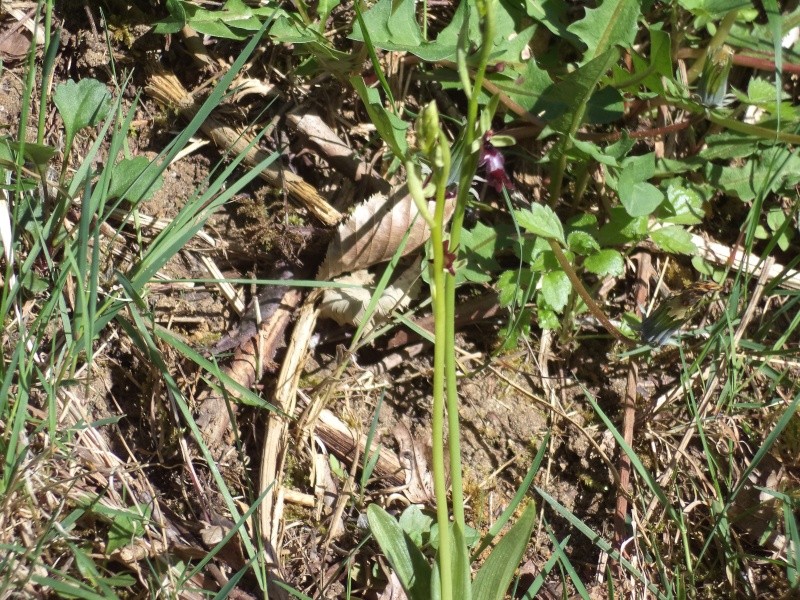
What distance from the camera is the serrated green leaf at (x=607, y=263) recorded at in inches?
83.1

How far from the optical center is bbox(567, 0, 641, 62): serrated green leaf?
84.3 inches

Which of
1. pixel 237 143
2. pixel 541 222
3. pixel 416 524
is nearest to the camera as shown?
pixel 416 524

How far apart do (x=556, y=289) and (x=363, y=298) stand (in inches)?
20.5

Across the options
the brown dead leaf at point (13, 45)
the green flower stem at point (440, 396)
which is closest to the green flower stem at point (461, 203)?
the green flower stem at point (440, 396)

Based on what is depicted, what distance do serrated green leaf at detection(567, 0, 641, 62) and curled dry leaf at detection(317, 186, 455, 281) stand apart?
63 centimetres

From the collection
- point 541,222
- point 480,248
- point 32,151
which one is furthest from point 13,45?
point 541,222

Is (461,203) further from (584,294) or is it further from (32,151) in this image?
(32,151)

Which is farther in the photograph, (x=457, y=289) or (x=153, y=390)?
(x=457, y=289)

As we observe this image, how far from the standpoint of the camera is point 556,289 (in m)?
2.07

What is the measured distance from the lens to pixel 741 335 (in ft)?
7.64

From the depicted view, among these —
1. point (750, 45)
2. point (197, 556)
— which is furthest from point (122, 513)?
point (750, 45)

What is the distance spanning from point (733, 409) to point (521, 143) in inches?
38.9

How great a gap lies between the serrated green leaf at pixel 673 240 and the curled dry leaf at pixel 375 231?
642 millimetres

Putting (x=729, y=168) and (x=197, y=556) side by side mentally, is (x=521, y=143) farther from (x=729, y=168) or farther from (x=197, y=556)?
(x=197, y=556)
